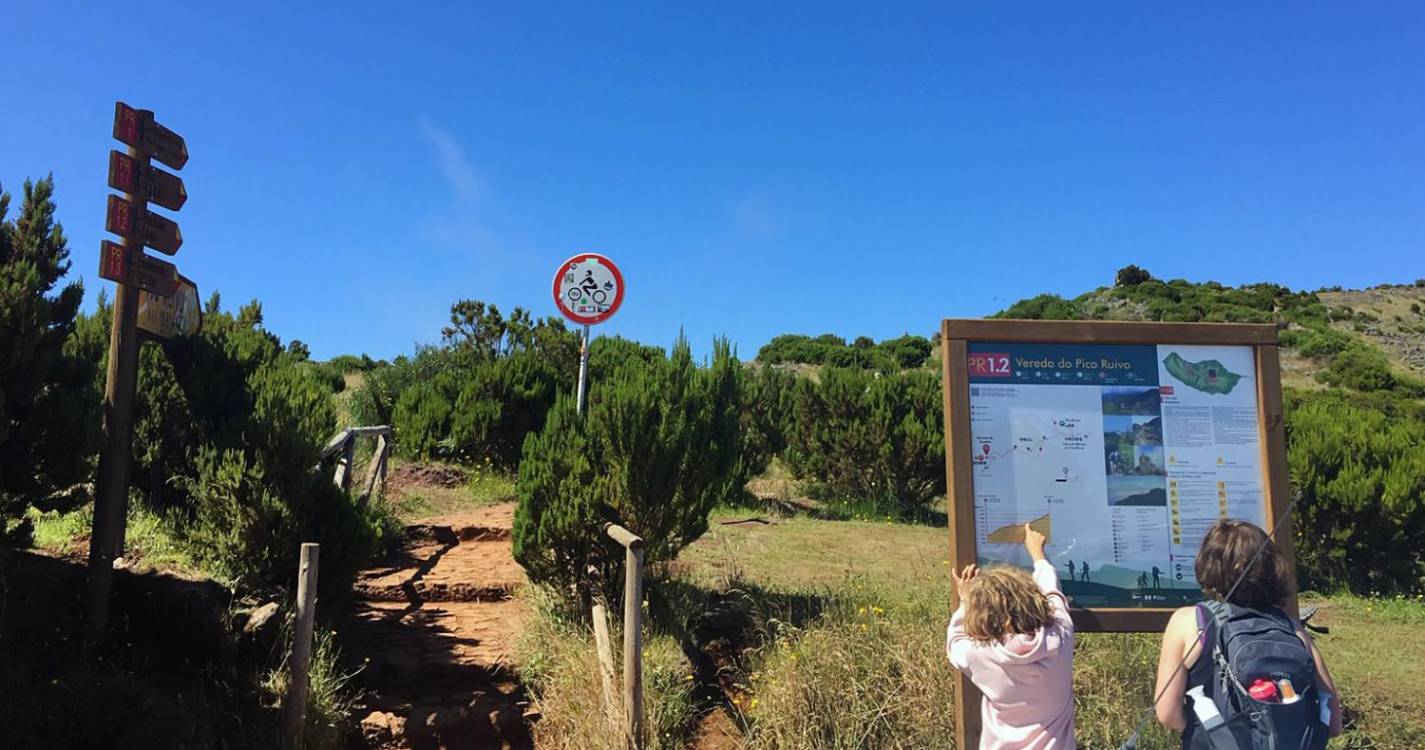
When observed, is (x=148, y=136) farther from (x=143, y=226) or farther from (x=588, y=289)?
(x=588, y=289)

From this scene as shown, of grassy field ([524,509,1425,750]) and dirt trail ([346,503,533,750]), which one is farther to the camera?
dirt trail ([346,503,533,750])

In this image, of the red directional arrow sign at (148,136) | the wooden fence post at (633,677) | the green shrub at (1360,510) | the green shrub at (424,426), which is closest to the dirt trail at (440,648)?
the wooden fence post at (633,677)

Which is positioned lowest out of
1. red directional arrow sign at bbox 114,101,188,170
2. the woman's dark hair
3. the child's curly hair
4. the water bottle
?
the water bottle

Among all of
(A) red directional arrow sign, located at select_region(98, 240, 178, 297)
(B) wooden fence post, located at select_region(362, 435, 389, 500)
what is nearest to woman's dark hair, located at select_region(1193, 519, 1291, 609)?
(A) red directional arrow sign, located at select_region(98, 240, 178, 297)

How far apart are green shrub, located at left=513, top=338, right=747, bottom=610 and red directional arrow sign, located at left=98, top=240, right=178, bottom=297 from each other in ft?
8.12

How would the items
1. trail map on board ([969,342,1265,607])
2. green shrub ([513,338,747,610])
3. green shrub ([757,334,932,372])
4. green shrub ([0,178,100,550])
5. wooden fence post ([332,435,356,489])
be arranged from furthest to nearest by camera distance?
1. green shrub ([757,334,932,372])
2. wooden fence post ([332,435,356,489])
3. green shrub ([513,338,747,610])
4. green shrub ([0,178,100,550])
5. trail map on board ([969,342,1265,607])

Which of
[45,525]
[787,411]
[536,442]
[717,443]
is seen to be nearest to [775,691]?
[717,443]

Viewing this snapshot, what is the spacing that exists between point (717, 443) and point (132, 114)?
13.4 feet

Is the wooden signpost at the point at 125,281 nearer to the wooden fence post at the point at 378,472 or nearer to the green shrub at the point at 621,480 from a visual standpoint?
the green shrub at the point at 621,480

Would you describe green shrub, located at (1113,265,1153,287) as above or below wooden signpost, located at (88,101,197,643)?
above

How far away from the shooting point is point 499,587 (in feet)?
22.8

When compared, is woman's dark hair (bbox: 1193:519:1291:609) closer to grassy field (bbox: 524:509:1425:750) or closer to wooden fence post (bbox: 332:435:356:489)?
grassy field (bbox: 524:509:1425:750)

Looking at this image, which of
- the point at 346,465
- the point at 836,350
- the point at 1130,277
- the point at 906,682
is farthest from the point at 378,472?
the point at 1130,277

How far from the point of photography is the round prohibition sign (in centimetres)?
735
